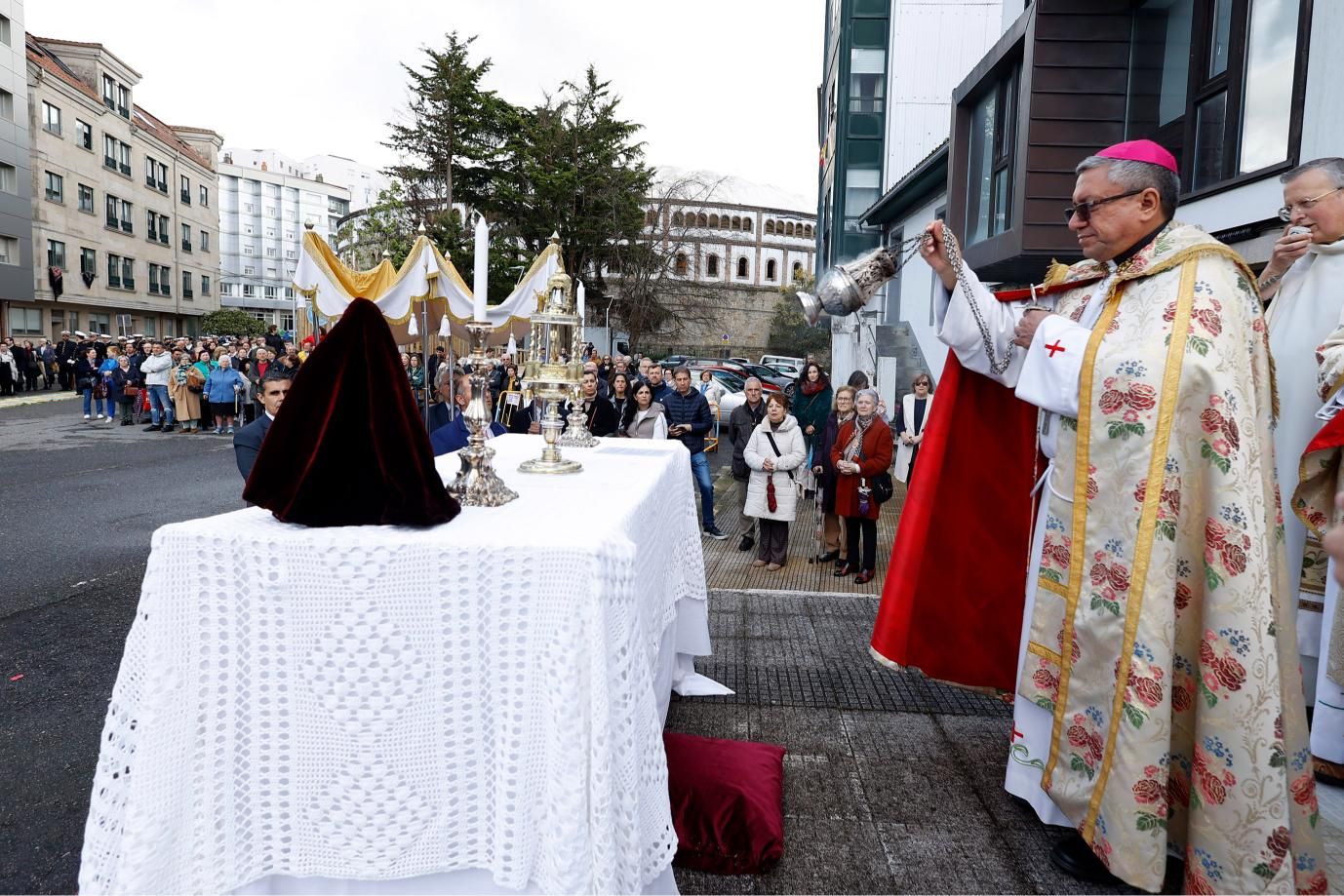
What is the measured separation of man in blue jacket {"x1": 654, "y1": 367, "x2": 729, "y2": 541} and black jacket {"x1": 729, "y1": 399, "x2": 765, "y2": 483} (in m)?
0.37

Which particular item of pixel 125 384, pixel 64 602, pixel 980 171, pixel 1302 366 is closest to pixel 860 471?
pixel 1302 366

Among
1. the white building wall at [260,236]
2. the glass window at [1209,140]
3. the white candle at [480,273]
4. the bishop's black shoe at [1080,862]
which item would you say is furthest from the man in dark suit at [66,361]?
the white building wall at [260,236]

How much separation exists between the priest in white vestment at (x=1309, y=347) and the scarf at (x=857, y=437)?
371 centimetres

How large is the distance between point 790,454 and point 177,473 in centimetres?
892

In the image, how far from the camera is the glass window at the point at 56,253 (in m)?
34.9

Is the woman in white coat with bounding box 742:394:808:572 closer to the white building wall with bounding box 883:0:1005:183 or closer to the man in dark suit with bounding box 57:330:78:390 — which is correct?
the white building wall with bounding box 883:0:1005:183

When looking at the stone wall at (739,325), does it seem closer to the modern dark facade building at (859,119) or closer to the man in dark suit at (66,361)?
the modern dark facade building at (859,119)

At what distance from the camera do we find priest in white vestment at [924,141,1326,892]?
2.50 metres

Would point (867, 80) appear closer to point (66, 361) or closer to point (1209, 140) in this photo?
point (1209, 140)

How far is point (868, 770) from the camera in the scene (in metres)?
3.50

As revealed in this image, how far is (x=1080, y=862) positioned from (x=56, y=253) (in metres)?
43.4

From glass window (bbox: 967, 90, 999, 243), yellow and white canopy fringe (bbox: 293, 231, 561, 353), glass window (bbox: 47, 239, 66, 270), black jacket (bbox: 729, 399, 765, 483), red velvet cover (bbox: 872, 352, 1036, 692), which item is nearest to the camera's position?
red velvet cover (bbox: 872, 352, 1036, 692)

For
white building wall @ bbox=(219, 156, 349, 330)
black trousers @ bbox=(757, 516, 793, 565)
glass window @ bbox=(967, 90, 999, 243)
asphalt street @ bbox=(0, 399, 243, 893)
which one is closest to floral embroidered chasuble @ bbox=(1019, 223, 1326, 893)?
asphalt street @ bbox=(0, 399, 243, 893)

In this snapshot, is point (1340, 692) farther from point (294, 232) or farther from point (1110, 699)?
point (294, 232)
